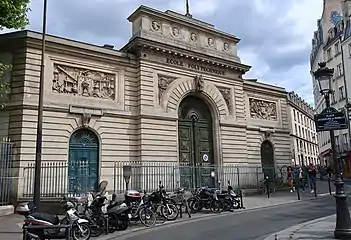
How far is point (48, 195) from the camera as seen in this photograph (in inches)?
613

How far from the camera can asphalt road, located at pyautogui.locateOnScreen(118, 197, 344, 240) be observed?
9.37 meters

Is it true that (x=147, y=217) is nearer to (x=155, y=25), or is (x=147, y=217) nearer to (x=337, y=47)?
(x=155, y=25)

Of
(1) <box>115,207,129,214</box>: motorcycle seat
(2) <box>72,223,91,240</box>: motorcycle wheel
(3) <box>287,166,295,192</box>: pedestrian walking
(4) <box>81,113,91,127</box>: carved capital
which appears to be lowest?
(2) <box>72,223,91,240</box>: motorcycle wheel

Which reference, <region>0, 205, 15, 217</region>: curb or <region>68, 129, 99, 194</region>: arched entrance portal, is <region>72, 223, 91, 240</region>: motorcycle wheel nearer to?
<region>0, 205, 15, 217</region>: curb

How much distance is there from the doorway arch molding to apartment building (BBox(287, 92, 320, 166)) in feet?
114

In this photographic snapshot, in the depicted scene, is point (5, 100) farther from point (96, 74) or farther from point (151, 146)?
point (151, 146)

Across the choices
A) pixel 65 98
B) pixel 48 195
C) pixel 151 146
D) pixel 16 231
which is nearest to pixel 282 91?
pixel 151 146

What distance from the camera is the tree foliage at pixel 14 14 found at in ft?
42.7

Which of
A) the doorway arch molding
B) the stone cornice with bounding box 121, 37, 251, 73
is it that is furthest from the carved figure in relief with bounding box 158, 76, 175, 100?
the stone cornice with bounding box 121, 37, 251, 73

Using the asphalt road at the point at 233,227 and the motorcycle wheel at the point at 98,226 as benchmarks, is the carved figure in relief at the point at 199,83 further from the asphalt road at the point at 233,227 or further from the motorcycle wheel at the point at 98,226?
the motorcycle wheel at the point at 98,226

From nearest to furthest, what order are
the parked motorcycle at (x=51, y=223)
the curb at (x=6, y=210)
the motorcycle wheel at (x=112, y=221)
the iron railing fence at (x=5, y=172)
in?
the parked motorcycle at (x=51, y=223), the motorcycle wheel at (x=112, y=221), the curb at (x=6, y=210), the iron railing fence at (x=5, y=172)

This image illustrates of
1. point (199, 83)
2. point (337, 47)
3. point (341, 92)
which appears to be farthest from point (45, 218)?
point (337, 47)

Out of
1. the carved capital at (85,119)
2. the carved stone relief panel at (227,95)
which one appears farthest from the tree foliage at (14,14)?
the carved stone relief panel at (227,95)

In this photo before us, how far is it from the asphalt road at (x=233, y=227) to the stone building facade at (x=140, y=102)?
7.12 meters
